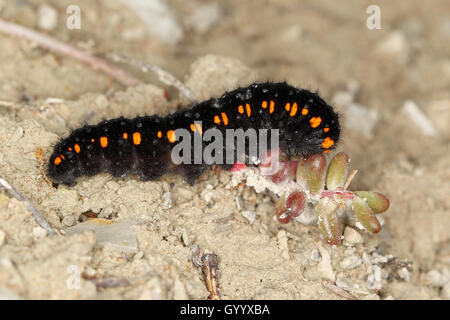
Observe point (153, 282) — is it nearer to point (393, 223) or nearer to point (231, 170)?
point (231, 170)

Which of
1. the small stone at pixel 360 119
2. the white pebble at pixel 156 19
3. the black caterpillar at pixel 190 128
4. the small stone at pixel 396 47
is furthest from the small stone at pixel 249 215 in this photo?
the small stone at pixel 396 47

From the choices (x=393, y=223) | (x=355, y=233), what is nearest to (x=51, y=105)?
(x=355, y=233)

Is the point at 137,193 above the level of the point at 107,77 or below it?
below

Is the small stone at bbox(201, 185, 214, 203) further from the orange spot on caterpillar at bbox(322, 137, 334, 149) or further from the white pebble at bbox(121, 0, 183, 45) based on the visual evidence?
the white pebble at bbox(121, 0, 183, 45)

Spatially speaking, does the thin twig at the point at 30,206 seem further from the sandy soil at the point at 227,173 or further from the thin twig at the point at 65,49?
the thin twig at the point at 65,49

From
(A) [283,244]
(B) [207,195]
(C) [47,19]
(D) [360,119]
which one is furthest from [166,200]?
(D) [360,119]
